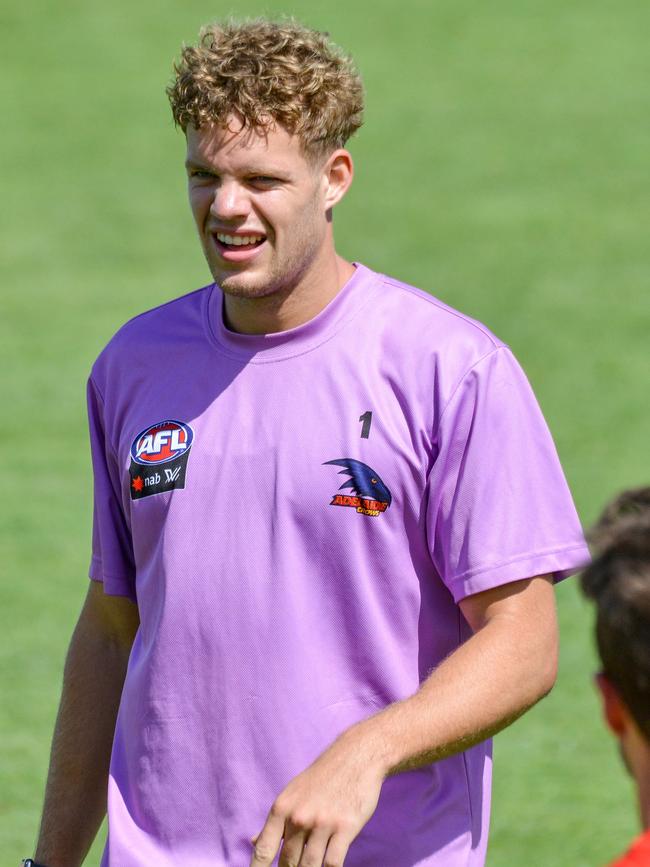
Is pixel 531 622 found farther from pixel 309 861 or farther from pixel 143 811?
pixel 143 811

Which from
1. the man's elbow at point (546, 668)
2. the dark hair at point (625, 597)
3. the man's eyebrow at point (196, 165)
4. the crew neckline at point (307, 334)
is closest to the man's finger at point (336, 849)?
the man's elbow at point (546, 668)

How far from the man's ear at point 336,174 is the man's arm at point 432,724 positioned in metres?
0.97

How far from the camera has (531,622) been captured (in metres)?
3.19

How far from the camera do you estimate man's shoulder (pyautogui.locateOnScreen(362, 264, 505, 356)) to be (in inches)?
130

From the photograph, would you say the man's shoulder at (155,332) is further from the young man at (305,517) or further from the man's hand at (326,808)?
the man's hand at (326,808)

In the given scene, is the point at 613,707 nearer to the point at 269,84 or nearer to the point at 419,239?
the point at 269,84

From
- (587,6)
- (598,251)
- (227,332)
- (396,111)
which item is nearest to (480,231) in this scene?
(598,251)

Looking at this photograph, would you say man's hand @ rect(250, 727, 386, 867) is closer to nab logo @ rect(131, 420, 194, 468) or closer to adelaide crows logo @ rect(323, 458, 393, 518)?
adelaide crows logo @ rect(323, 458, 393, 518)

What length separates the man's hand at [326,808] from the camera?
2814 mm

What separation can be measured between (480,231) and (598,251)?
121cm

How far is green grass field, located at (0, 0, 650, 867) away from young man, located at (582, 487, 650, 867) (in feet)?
14.9

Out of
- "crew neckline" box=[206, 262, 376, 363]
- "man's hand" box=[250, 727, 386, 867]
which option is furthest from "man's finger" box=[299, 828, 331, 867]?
"crew neckline" box=[206, 262, 376, 363]

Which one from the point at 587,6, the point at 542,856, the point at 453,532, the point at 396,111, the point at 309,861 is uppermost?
the point at 587,6

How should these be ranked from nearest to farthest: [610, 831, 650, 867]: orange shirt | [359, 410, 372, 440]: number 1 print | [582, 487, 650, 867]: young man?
[610, 831, 650, 867]: orange shirt < [582, 487, 650, 867]: young man < [359, 410, 372, 440]: number 1 print
